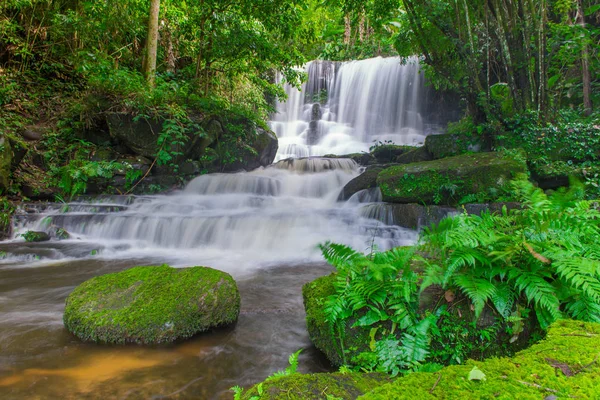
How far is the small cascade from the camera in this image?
677cm

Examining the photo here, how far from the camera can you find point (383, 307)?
2438mm

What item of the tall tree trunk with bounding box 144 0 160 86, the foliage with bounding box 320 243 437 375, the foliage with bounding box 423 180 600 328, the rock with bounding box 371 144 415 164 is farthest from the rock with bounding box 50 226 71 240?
the rock with bounding box 371 144 415 164

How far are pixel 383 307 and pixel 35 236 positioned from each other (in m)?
7.73

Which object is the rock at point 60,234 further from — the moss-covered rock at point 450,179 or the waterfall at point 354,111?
the waterfall at point 354,111

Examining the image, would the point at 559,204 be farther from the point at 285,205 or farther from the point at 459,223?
the point at 285,205

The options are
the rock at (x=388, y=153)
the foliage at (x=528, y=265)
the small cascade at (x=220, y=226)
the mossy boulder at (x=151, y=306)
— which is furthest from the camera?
the rock at (x=388, y=153)

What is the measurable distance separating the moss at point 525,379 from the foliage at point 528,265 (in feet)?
1.91

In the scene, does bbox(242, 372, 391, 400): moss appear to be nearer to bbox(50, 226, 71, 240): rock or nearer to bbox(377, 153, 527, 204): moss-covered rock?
bbox(377, 153, 527, 204): moss-covered rock

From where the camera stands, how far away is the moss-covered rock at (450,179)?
267 inches

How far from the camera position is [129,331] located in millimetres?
3020

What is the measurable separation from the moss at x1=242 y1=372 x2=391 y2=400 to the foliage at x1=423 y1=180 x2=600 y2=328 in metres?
0.78

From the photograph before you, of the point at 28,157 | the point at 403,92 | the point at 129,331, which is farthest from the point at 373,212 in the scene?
the point at 403,92

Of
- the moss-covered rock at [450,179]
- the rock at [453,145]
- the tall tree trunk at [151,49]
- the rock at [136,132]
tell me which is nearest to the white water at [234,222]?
the moss-covered rock at [450,179]

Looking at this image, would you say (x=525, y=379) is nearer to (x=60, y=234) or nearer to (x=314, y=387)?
(x=314, y=387)
